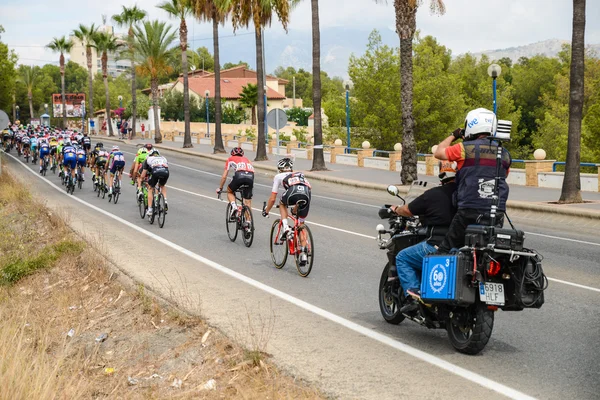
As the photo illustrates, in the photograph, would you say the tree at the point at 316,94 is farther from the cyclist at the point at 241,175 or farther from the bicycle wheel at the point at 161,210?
the cyclist at the point at 241,175

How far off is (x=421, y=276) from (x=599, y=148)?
4657cm

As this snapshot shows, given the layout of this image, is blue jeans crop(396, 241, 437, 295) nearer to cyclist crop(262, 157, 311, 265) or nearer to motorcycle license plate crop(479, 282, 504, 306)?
motorcycle license plate crop(479, 282, 504, 306)

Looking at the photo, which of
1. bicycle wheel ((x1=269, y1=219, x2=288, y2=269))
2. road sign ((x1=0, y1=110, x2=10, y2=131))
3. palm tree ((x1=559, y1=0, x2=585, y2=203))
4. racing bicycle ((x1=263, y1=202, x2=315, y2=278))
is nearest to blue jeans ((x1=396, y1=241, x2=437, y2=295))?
racing bicycle ((x1=263, y1=202, x2=315, y2=278))

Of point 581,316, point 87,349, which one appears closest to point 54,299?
point 87,349

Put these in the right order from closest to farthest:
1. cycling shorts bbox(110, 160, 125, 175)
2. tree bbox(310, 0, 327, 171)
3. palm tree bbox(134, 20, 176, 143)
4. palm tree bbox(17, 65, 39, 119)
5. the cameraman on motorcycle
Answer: the cameraman on motorcycle, cycling shorts bbox(110, 160, 125, 175), tree bbox(310, 0, 327, 171), palm tree bbox(134, 20, 176, 143), palm tree bbox(17, 65, 39, 119)

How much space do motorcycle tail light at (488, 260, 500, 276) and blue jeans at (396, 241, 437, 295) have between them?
2.63 ft

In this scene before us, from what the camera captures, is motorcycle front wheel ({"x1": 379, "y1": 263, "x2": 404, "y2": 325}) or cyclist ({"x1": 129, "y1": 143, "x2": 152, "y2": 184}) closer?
motorcycle front wheel ({"x1": 379, "y1": 263, "x2": 404, "y2": 325})

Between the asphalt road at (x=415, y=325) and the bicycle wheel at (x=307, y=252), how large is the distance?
0.12m

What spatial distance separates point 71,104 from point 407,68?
11447 centimetres

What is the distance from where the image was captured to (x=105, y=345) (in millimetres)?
9117

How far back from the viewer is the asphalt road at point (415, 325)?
693 centimetres

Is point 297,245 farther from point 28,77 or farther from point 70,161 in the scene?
point 28,77

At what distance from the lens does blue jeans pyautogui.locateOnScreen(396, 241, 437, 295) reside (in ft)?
25.0

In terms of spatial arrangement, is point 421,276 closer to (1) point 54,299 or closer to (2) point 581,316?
(2) point 581,316
